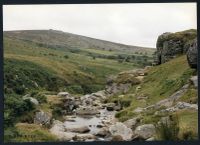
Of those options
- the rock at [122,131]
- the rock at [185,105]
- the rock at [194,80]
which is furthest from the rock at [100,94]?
the rock at [185,105]

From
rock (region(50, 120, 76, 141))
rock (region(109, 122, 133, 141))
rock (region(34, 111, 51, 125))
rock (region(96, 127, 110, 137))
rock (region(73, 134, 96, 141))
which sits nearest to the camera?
rock (region(34, 111, 51, 125))

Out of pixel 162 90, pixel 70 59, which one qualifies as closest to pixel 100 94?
pixel 70 59

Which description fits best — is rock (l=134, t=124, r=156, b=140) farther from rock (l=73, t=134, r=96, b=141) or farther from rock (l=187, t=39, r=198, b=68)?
rock (l=187, t=39, r=198, b=68)

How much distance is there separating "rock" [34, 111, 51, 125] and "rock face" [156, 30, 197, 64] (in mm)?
8803

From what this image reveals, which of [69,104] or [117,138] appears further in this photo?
[69,104]

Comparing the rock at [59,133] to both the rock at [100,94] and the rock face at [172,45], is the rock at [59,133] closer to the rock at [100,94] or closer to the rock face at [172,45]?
the rock at [100,94]

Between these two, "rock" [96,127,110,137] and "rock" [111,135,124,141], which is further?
"rock" [96,127,110,137]

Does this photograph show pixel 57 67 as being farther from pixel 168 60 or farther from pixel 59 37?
pixel 168 60

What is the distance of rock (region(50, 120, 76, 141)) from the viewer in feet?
40.5

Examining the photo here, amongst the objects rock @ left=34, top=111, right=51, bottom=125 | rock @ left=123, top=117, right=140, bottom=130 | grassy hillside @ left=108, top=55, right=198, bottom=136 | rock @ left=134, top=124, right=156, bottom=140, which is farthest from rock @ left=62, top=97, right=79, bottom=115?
rock @ left=134, top=124, right=156, bottom=140

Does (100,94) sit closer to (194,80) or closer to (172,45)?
(172,45)

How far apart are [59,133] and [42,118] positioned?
52cm

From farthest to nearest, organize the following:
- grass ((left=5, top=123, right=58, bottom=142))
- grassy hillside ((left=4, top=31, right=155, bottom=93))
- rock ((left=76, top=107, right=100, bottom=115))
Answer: grassy hillside ((left=4, top=31, right=155, bottom=93)), rock ((left=76, top=107, right=100, bottom=115)), grass ((left=5, top=123, right=58, bottom=142))

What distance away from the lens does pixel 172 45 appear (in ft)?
77.2
